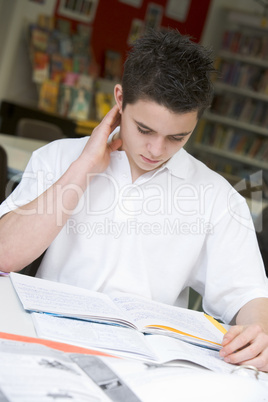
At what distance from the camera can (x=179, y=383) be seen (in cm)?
87

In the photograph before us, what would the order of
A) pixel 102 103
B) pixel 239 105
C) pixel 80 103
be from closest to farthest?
1. pixel 80 103
2. pixel 102 103
3. pixel 239 105

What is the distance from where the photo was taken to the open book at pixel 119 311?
111cm

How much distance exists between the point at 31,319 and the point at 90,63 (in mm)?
5118

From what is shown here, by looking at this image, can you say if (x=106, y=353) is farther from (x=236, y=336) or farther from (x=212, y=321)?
(x=212, y=321)

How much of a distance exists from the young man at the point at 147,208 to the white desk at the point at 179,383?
14.5 inches

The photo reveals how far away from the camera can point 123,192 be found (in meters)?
1.49

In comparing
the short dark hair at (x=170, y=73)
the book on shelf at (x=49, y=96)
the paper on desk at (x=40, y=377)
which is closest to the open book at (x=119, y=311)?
the paper on desk at (x=40, y=377)

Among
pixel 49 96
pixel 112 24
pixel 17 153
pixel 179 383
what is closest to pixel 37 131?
pixel 17 153

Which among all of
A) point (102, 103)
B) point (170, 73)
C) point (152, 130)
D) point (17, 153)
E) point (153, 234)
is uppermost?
point (170, 73)

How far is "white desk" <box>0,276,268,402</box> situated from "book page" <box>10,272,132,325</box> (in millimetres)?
101

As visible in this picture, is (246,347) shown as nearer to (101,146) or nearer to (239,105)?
(101,146)

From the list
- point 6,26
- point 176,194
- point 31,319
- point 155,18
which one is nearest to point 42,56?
point 6,26

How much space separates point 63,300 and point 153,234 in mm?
392

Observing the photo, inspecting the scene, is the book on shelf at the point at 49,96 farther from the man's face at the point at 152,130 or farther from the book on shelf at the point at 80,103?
the man's face at the point at 152,130
